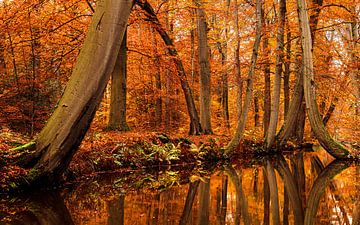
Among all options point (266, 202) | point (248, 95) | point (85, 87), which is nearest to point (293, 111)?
point (248, 95)

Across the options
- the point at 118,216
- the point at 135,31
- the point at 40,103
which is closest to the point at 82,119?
the point at 118,216

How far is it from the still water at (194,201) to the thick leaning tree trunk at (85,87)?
0.83 meters

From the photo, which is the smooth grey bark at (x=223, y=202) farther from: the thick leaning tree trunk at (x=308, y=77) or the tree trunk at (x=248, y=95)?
the thick leaning tree trunk at (x=308, y=77)

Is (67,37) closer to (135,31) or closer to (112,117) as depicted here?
(112,117)

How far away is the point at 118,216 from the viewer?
4.55 meters

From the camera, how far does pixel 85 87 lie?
5.68 meters

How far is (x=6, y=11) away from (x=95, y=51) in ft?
17.2

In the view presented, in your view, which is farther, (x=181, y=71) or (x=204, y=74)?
(x=204, y=74)

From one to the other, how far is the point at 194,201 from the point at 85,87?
2.54 m

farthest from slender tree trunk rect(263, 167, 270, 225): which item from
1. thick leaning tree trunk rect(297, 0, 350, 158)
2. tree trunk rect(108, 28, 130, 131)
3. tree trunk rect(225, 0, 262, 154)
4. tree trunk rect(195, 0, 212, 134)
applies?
tree trunk rect(195, 0, 212, 134)

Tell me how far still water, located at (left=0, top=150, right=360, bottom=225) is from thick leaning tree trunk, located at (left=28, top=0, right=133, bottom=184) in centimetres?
83

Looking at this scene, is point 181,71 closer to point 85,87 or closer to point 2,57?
point 2,57

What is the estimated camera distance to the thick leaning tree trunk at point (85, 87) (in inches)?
225

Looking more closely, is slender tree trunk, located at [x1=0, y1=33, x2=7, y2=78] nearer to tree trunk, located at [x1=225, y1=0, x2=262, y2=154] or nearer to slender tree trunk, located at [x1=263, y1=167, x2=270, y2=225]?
tree trunk, located at [x1=225, y1=0, x2=262, y2=154]
